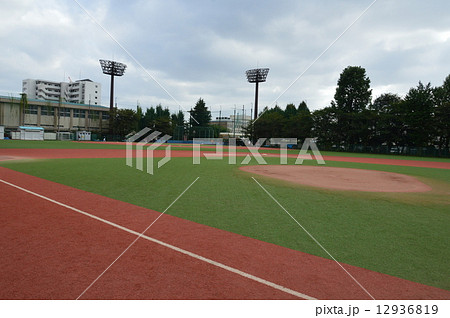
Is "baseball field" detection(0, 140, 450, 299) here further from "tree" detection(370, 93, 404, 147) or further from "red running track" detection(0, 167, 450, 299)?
"tree" detection(370, 93, 404, 147)

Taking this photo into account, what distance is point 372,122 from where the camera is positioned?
50.1 meters

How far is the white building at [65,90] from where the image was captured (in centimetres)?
11075

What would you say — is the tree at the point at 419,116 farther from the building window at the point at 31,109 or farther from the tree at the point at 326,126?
the building window at the point at 31,109

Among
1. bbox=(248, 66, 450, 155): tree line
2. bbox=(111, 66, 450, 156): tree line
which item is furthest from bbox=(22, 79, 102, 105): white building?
bbox=(248, 66, 450, 155): tree line

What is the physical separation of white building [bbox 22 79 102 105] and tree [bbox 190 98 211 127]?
45386mm

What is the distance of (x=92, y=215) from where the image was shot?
675 cm

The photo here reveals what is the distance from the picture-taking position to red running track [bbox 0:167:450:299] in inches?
141

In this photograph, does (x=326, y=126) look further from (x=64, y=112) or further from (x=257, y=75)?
(x=64, y=112)

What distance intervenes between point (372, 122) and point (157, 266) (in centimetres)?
5364

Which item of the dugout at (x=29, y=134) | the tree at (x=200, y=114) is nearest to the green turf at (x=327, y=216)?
the dugout at (x=29, y=134)

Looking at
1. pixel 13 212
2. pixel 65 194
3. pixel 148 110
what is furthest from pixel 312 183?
pixel 148 110

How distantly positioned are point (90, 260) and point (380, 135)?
53.9 meters

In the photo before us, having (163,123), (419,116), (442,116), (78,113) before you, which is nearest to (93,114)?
(78,113)
